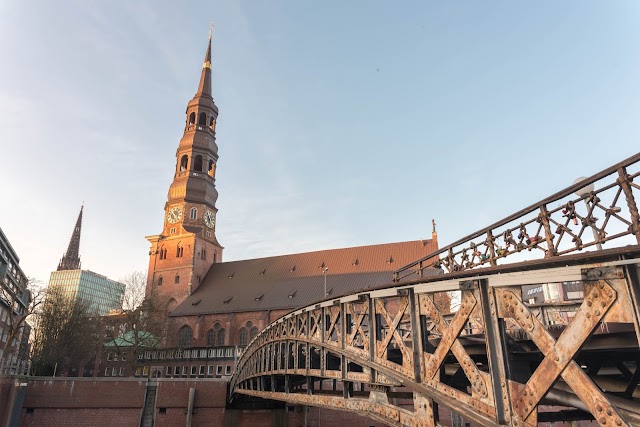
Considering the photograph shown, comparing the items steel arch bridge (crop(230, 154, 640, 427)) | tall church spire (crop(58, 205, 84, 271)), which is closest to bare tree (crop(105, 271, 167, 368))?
steel arch bridge (crop(230, 154, 640, 427))

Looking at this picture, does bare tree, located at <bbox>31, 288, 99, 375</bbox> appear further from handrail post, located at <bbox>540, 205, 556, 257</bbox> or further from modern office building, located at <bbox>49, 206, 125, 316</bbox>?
modern office building, located at <bbox>49, 206, 125, 316</bbox>

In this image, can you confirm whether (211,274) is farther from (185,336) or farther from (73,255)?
(73,255)

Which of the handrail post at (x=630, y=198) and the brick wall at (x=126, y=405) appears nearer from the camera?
the handrail post at (x=630, y=198)

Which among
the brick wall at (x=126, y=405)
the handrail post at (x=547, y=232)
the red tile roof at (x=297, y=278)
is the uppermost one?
the red tile roof at (x=297, y=278)

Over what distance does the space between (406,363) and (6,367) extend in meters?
29.5

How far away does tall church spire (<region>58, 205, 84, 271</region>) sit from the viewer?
487 ft

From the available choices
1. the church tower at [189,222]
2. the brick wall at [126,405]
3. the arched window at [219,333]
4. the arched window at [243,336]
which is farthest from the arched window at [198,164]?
the brick wall at [126,405]

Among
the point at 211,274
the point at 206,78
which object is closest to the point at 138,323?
the point at 211,274

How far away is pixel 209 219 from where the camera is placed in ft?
197

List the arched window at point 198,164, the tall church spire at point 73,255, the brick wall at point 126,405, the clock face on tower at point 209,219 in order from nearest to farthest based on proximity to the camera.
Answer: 1. the brick wall at point 126,405
2. the clock face on tower at point 209,219
3. the arched window at point 198,164
4. the tall church spire at point 73,255

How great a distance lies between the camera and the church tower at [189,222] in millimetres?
56219

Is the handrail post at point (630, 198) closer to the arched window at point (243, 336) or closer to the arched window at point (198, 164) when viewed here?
the arched window at point (243, 336)

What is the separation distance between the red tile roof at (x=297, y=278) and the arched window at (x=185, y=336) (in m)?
1.79

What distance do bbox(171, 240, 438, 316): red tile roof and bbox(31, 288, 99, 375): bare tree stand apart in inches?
402
